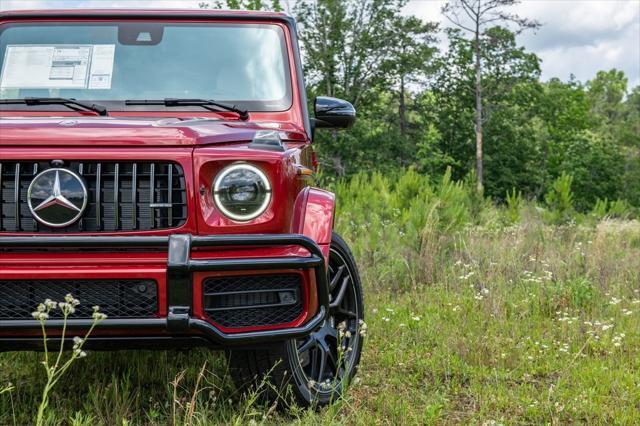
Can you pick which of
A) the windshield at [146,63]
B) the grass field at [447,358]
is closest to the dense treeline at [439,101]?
the grass field at [447,358]

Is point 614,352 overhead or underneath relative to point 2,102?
underneath

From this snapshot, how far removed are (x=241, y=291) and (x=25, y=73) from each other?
190cm

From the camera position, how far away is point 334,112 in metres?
4.01

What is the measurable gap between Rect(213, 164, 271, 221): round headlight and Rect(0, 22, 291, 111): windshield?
111 centimetres

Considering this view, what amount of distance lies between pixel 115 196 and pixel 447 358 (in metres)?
2.36

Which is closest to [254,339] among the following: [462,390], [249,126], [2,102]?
[249,126]

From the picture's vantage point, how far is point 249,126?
10.5 feet

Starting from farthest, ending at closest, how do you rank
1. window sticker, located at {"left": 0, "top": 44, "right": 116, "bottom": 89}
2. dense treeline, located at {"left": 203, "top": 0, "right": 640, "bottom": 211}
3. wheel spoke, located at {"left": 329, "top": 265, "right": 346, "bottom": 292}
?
dense treeline, located at {"left": 203, "top": 0, "right": 640, "bottom": 211} → window sticker, located at {"left": 0, "top": 44, "right": 116, "bottom": 89} → wheel spoke, located at {"left": 329, "top": 265, "right": 346, "bottom": 292}

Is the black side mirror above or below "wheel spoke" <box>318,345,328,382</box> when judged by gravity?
above

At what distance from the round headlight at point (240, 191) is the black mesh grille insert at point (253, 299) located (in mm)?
247

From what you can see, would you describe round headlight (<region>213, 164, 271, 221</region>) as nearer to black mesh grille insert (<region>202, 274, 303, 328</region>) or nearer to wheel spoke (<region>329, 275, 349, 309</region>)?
black mesh grille insert (<region>202, 274, 303, 328</region>)

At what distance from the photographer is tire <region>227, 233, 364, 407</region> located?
298 centimetres

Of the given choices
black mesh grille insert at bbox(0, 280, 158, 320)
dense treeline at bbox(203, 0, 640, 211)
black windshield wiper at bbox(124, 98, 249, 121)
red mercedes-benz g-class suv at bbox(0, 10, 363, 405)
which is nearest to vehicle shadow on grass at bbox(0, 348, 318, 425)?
red mercedes-benz g-class suv at bbox(0, 10, 363, 405)

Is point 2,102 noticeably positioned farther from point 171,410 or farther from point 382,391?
point 382,391
